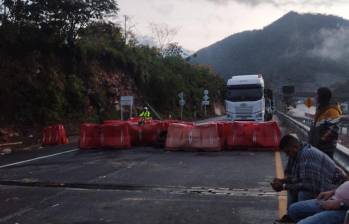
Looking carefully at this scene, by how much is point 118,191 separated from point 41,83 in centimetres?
2302

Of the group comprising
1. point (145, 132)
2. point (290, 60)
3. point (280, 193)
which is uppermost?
point (290, 60)

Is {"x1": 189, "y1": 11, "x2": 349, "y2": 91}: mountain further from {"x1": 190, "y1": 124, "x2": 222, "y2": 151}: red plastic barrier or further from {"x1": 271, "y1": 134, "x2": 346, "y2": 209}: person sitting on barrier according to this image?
{"x1": 271, "y1": 134, "x2": 346, "y2": 209}: person sitting on barrier

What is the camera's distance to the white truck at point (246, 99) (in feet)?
99.5

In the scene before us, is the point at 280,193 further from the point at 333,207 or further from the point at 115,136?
the point at 115,136

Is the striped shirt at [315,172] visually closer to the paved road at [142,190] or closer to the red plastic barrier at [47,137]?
the paved road at [142,190]

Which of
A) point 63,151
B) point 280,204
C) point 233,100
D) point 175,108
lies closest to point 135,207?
point 280,204

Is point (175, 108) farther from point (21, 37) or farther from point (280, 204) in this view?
point (280, 204)

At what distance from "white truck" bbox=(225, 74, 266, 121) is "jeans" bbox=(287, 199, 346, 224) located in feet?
80.7

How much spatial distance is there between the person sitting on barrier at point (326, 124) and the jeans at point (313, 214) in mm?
2162

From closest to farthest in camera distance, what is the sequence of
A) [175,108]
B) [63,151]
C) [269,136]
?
[269,136] < [63,151] < [175,108]

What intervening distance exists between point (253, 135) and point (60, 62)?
21614 millimetres

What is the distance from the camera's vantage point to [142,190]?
1020cm

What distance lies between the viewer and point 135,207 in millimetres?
8648

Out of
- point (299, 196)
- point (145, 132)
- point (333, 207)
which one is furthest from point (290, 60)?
point (333, 207)
